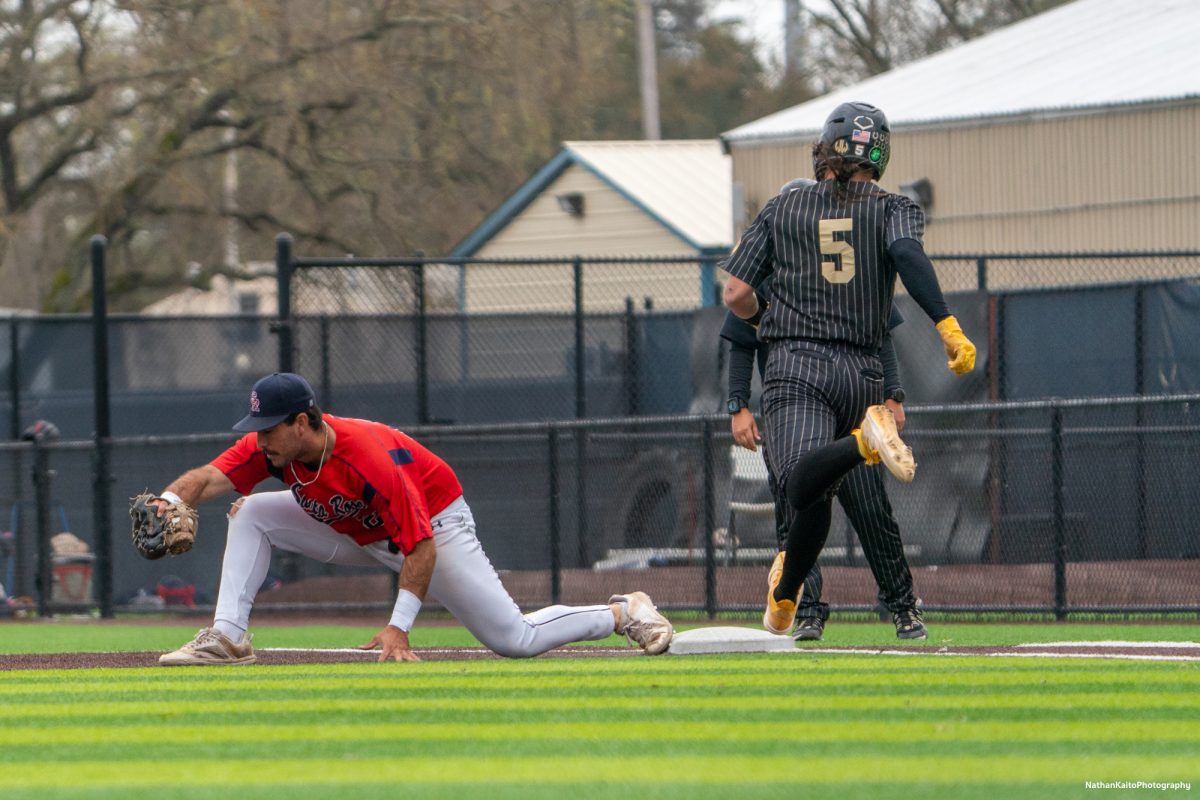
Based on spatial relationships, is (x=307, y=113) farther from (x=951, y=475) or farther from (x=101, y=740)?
(x=101, y=740)

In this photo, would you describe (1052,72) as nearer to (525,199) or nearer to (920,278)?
(525,199)

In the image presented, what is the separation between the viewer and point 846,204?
737cm

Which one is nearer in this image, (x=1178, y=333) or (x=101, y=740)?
(x=101, y=740)

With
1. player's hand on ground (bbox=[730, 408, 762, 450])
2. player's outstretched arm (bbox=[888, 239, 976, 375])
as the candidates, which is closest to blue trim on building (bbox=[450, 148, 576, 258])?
player's hand on ground (bbox=[730, 408, 762, 450])

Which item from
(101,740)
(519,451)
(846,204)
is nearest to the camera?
(101,740)

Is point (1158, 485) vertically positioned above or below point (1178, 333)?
below

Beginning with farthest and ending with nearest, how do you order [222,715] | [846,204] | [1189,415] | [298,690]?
[1189,415]
[846,204]
[298,690]
[222,715]

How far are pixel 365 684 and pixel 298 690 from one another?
268 millimetres

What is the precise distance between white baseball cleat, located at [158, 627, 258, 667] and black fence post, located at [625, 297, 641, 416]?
8.08m

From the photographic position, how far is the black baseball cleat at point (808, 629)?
27.2 ft

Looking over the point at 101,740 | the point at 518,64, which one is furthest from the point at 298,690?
the point at 518,64

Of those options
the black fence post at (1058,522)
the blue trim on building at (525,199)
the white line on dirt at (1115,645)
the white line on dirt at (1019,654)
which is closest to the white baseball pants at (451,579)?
the white line on dirt at (1019,654)

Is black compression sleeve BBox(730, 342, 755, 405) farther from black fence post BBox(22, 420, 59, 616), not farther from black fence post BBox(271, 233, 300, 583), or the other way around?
black fence post BBox(22, 420, 59, 616)

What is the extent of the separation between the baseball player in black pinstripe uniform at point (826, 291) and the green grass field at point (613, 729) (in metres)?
0.83
